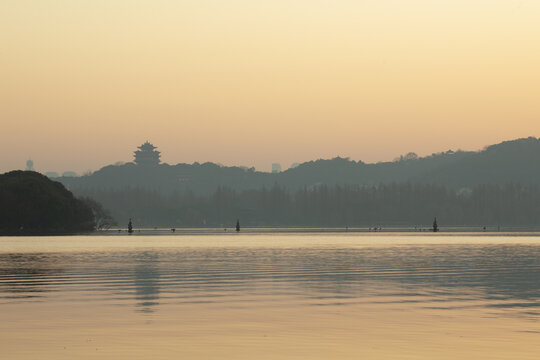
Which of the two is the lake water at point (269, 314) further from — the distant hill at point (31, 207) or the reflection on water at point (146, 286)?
the distant hill at point (31, 207)

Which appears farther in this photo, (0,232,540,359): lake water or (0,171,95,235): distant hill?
(0,171,95,235): distant hill

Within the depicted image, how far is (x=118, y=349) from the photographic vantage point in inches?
973

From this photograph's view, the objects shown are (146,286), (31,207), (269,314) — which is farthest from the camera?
(31,207)

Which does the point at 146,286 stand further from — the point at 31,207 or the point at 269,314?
the point at 31,207

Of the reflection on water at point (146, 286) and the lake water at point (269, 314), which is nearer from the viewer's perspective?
the lake water at point (269, 314)

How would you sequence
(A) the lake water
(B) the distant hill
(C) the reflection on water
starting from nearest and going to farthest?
(A) the lake water < (C) the reflection on water < (B) the distant hill

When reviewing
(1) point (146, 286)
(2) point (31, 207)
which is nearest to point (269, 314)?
(1) point (146, 286)

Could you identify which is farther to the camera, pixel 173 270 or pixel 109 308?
pixel 173 270

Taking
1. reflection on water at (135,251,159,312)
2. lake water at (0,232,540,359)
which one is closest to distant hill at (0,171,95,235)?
reflection on water at (135,251,159,312)

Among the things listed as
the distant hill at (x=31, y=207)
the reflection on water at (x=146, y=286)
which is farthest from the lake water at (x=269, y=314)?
the distant hill at (x=31, y=207)

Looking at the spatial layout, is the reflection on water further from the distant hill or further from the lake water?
the distant hill

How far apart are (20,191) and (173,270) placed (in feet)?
442

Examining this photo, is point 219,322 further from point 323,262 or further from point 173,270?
point 323,262

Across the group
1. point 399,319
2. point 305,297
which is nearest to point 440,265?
point 305,297
